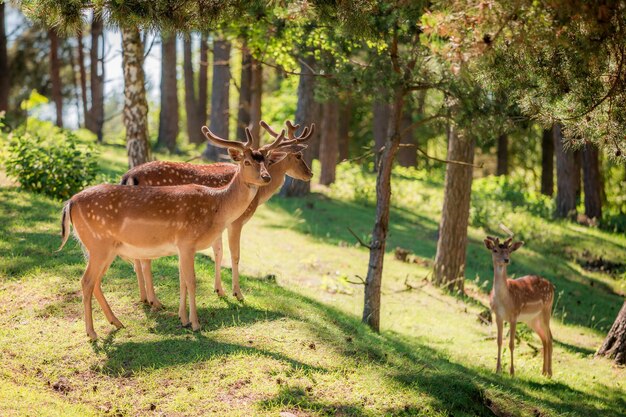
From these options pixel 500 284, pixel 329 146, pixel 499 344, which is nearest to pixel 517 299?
pixel 500 284

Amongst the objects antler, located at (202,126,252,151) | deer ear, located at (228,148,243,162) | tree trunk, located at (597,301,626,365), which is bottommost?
tree trunk, located at (597,301,626,365)

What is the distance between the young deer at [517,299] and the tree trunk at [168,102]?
15.6m

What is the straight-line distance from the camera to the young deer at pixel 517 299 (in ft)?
35.6

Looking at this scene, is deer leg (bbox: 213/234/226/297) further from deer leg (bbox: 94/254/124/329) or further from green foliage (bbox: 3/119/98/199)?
green foliage (bbox: 3/119/98/199)

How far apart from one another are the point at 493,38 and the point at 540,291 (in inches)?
228

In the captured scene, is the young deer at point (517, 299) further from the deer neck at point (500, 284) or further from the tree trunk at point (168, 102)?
the tree trunk at point (168, 102)

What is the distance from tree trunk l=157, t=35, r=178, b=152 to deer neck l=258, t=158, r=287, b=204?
14.7 m

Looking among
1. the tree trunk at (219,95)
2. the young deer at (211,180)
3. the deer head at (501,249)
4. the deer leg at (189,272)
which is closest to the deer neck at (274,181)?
the young deer at (211,180)

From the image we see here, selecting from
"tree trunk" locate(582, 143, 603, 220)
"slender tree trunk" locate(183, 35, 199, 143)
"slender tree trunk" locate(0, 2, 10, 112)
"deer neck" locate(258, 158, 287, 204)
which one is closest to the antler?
"deer neck" locate(258, 158, 287, 204)

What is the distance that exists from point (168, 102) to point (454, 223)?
1381cm

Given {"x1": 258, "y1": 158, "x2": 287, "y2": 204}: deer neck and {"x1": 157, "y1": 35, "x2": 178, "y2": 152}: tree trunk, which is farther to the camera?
{"x1": 157, "y1": 35, "x2": 178, "y2": 152}: tree trunk

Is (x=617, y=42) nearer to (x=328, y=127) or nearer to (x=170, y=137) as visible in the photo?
(x=328, y=127)

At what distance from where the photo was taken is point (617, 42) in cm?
684

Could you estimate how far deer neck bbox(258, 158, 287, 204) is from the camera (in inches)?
409
